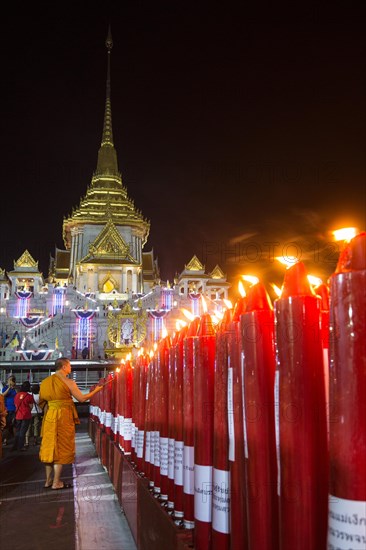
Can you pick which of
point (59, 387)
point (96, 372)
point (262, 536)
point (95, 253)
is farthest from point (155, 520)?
point (95, 253)

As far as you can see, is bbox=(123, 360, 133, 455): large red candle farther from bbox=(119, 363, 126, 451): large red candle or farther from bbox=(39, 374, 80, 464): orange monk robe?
bbox=(39, 374, 80, 464): orange monk robe

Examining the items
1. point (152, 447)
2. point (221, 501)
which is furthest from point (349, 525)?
point (152, 447)

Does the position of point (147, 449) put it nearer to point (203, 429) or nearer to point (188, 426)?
point (188, 426)

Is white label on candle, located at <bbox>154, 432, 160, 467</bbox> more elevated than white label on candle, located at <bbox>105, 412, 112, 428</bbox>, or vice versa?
white label on candle, located at <bbox>154, 432, 160, 467</bbox>

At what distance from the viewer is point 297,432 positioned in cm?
145

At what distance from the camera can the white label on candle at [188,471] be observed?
7.70ft

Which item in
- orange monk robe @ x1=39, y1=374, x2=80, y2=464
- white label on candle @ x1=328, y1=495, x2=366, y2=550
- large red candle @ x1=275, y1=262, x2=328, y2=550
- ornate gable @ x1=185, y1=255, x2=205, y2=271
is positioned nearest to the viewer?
white label on candle @ x1=328, y1=495, x2=366, y2=550

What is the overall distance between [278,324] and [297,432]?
358mm

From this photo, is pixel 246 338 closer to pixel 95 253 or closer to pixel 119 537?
pixel 119 537

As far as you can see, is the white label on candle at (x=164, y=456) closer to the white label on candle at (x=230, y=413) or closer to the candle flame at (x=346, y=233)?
the white label on candle at (x=230, y=413)

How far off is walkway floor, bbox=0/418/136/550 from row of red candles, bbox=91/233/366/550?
1.79m

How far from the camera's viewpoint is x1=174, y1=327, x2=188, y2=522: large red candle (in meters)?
2.52

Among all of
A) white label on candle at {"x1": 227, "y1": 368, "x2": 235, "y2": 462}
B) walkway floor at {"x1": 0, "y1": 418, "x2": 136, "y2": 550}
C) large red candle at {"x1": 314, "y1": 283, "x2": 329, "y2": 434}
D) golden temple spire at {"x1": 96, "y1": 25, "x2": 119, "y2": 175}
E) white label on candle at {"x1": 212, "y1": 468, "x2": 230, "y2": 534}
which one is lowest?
walkway floor at {"x1": 0, "y1": 418, "x2": 136, "y2": 550}

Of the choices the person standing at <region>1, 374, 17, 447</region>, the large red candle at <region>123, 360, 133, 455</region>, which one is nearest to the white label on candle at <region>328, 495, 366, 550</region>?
the large red candle at <region>123, 360, 133, 455</region>
